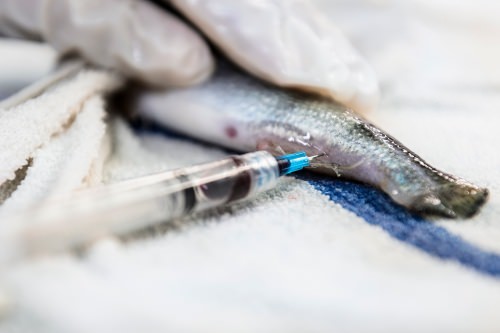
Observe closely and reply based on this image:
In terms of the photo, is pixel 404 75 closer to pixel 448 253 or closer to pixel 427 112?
pixel 427 112

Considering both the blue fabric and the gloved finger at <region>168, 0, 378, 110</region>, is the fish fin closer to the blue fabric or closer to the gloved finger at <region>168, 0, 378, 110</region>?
the blue fabric

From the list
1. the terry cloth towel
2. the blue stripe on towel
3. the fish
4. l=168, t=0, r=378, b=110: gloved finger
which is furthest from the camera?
l=168, t=0, r=378, b=110: gloved finger

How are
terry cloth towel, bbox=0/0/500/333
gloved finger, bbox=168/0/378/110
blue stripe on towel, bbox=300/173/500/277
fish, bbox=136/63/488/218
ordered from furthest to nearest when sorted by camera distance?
1. gloved finger, bbox=168/0/378/110
2. fish, bbox=136/63/488/218
3. blue stripe on towel, bbox=300/173/500/277
4. terry cloth towel, bbox=0/0/500/333

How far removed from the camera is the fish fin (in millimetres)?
626

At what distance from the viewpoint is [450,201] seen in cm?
63

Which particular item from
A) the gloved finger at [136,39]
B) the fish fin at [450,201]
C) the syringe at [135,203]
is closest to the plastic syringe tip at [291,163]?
the syringe at [135,203]

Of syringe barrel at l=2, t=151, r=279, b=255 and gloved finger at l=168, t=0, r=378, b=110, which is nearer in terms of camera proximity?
syringe barrel at l=2, t=151, r=279, b=255

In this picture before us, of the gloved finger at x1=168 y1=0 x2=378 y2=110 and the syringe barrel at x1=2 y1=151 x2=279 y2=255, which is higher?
the gloved finger at x1=168 y1=0 x2=378 y2=110

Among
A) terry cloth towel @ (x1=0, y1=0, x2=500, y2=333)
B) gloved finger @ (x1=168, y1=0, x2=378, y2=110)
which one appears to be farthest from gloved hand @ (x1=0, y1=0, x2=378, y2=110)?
terry cloth towel @ (x1=0, y1=0, x2=500, y2=333)

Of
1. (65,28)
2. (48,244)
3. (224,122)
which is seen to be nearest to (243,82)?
(224,122)

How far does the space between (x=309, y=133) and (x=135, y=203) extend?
36 cm

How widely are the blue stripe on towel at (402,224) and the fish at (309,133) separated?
0.05ft

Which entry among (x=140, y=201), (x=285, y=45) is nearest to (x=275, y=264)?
Answer: (x=140, y=201)

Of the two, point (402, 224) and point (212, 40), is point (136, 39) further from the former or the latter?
point (402, 224)
